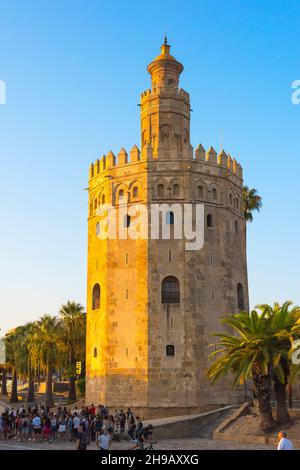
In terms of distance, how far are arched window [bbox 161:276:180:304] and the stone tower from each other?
60 mm

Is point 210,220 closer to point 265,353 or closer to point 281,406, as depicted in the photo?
point 265,353

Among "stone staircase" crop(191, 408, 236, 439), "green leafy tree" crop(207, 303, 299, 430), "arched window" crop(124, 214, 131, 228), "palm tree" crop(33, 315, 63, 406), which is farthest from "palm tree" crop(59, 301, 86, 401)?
"green leafy tree" crop(207, 303, 299, 430)

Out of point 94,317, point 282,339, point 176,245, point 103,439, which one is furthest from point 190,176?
point 103,439

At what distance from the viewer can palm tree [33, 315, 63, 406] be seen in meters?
44.1

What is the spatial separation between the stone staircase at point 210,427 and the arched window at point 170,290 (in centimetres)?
699

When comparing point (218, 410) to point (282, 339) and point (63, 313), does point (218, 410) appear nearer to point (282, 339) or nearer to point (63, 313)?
point (282, 339)

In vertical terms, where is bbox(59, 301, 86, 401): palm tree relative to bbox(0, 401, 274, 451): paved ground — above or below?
above

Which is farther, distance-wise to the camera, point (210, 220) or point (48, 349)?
point (48, 349)

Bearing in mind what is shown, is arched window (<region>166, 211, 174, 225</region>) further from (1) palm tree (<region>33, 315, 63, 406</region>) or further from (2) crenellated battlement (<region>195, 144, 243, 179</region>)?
(1) palm tree (<region>33, 315, 63, 406</region>)

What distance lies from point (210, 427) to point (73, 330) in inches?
711

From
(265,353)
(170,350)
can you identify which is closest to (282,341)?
(265,353)

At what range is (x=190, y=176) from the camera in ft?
120

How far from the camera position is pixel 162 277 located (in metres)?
35.0

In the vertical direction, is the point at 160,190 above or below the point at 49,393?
above
